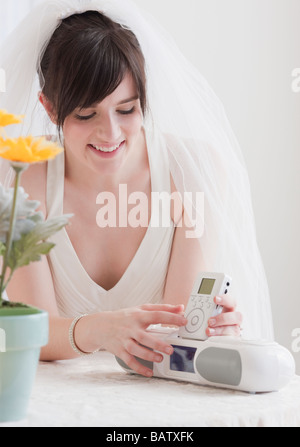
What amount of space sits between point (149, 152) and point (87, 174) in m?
0.16

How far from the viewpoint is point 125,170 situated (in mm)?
1606

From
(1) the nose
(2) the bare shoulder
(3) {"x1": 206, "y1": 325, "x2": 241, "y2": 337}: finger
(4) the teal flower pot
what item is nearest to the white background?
(2) the bare shoulder

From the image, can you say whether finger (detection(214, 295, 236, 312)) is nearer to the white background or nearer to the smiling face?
the smiling face

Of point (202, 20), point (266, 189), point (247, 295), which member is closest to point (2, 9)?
point (202, 20)

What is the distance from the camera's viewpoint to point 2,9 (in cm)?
223

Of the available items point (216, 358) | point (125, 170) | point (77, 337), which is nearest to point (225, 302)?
point (216, 358)

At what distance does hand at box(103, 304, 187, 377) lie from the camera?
1.02 meters

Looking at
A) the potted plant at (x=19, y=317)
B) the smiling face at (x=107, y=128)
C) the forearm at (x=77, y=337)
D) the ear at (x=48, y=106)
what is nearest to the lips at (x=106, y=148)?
the smiling face at (x=107, y=128)

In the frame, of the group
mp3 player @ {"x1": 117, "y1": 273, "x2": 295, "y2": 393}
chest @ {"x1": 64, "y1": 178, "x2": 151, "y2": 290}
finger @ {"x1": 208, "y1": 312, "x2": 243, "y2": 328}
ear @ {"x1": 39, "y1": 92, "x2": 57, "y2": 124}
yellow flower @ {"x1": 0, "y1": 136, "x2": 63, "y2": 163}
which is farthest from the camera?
chest @ {"x1": 64, "y1": 178, "x2": 151, "y2": 290}

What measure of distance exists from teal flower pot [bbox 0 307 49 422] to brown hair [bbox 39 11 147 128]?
→ 63 cm

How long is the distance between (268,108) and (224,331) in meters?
1.78

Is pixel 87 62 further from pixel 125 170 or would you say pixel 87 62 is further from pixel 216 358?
pixel 216 358

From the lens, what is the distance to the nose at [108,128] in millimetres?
1328
